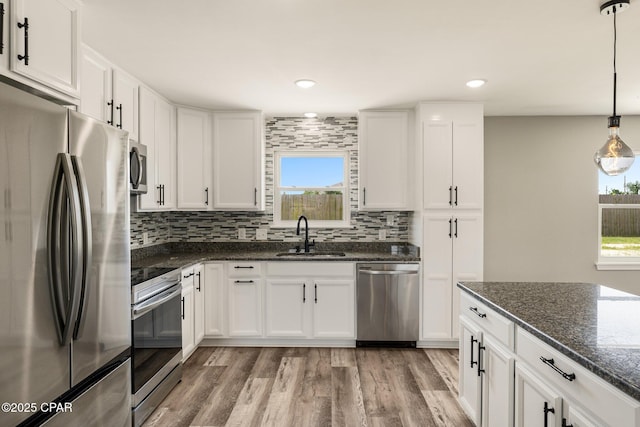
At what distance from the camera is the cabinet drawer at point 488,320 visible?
1.91 m

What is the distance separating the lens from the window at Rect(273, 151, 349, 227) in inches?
184

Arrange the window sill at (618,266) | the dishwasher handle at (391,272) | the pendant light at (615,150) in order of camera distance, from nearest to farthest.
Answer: the pendant light at (615,150)
the dishwasher handle at (391,272)
the window sill at (618,266)

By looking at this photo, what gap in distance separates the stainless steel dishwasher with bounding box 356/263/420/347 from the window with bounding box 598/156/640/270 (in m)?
2.36

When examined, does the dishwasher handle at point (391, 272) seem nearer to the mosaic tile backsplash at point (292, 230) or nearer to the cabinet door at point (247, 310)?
the mosaic tile backsplash at point (292, 230)

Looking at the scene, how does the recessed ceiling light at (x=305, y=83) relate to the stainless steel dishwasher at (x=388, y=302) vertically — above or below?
above

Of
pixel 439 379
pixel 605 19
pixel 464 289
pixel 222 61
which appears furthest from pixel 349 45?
pixel 439 379

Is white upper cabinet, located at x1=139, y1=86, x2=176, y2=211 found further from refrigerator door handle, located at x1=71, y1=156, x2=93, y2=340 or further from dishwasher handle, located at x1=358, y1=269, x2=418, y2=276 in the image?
dishwasher handle, located at x1=358, y1=269, x2=418, y2=276

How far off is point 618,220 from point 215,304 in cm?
454

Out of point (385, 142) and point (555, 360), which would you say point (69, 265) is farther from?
point (385, 142)

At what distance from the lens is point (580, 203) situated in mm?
4512

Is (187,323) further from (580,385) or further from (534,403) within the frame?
(580,385)

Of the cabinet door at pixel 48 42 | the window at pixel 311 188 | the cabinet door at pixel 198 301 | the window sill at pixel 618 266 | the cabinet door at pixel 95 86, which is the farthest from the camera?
the window at pixel 311 188

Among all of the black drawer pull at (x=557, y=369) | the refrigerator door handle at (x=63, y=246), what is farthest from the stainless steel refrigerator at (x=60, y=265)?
the black drawer pull at (x=557, y=369)

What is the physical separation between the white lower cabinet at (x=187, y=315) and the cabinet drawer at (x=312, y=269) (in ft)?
2.61
